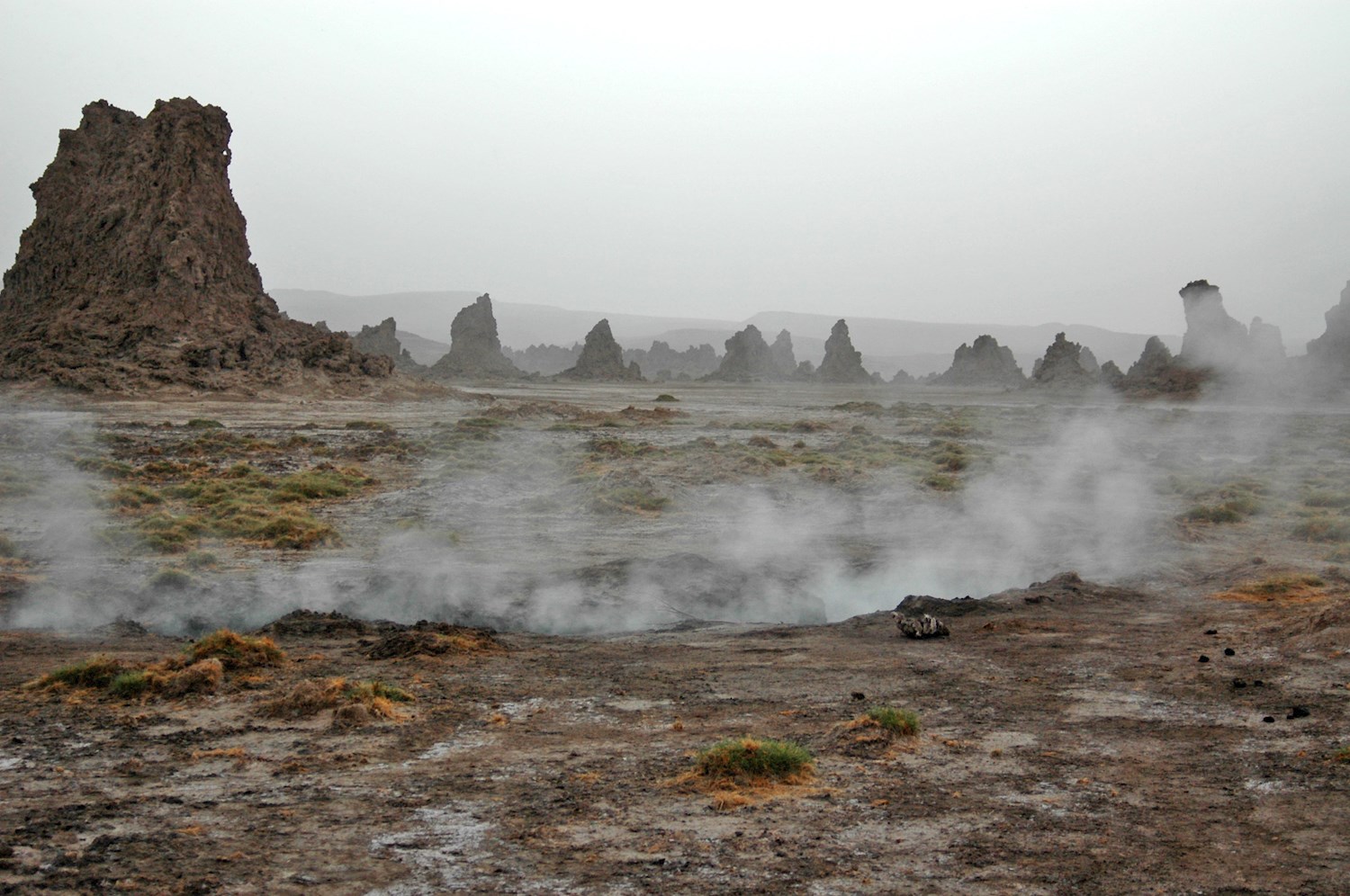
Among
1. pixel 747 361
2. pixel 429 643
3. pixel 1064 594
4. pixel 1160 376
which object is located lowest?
pixel 429 643

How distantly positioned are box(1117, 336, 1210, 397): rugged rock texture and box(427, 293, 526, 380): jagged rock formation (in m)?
60.9

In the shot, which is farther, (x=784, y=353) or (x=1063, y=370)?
Answer: (x=784, y=353)

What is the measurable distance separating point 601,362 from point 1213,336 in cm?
6029

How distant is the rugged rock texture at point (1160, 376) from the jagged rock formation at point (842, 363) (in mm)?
40959

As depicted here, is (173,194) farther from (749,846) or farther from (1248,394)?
(1248,394)

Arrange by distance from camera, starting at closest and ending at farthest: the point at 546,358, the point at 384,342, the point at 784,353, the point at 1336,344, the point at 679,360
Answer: the point at 1336,344 → the point at 384,342 → the point at 784,353 → the point at 679,360 → the point at 546,358

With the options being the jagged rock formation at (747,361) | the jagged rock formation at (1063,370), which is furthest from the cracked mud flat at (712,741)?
the jagged rock formation at (747,361)

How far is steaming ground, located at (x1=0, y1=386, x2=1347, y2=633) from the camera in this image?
14.8 meters

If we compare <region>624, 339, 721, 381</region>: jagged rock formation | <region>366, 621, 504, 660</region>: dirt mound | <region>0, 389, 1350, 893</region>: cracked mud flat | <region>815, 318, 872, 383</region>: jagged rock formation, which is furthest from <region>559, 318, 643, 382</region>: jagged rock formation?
A: <region>366, 621, 504, 660</region>: dirt mound

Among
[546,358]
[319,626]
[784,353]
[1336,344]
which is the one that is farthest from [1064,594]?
[546,358]

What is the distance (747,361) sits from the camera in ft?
406

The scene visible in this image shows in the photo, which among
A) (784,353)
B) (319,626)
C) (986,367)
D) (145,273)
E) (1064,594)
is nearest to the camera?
(319,626)

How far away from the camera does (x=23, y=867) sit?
5.09 m

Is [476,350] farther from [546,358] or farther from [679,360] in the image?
[546,358]
